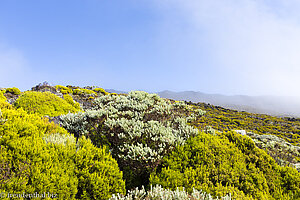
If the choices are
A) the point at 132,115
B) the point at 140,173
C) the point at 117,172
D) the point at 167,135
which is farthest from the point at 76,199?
the point at 132,115

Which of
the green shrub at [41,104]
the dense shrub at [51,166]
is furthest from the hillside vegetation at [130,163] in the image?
the green shrub at [41,104]

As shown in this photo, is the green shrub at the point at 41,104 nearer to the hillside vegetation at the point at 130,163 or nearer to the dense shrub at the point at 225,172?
the hillside vegetation at the point at 130,163

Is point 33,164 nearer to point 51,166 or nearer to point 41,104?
point 51,166

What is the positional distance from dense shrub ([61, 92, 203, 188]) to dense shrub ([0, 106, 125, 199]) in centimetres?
66

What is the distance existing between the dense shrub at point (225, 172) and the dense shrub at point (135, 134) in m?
0.41

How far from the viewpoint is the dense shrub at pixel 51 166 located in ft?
10.2

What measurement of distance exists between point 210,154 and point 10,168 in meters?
5.28

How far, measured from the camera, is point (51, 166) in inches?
136

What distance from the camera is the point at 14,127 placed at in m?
4.08

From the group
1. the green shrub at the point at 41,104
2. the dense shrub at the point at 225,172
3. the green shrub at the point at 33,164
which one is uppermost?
the green shrub at the point at 41,104

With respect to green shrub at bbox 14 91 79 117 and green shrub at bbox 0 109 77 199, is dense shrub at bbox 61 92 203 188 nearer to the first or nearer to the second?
green shrub at bbox 0 109 77 199

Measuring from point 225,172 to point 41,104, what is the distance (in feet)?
38.7

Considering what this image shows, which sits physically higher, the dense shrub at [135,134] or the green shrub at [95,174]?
the dense shrub at [135,134]

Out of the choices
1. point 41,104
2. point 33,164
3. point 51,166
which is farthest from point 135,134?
point 41,104
